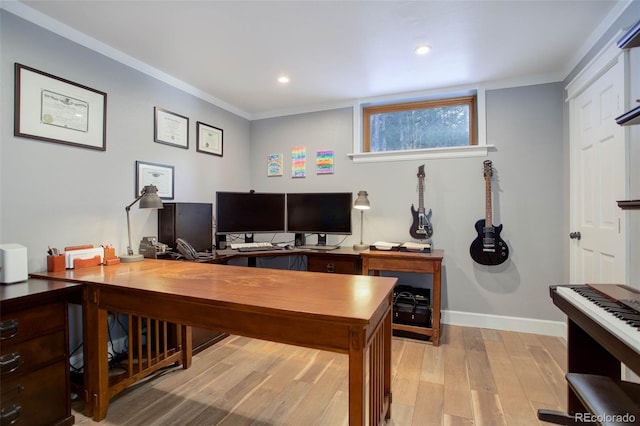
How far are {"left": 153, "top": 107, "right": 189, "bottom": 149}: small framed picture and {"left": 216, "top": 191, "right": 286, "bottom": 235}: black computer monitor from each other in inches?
24.2

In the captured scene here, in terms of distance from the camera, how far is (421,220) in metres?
3.18

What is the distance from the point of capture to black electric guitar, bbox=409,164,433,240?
3.17 m

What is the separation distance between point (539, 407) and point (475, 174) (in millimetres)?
2003

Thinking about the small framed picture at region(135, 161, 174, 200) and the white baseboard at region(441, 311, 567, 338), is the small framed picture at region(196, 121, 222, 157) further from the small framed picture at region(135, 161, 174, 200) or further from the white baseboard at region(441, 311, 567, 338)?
the white baseboard at region(441, 311, 567, 338)

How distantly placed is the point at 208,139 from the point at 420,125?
7.51 ft

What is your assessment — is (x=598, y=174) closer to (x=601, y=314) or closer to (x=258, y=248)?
(x=601, y=314)

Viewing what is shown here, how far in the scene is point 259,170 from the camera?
400 centimetres

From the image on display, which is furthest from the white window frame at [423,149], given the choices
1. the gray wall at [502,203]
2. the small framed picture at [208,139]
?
the small framed picture at [208,139]

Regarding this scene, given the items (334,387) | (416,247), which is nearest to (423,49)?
(416,247)

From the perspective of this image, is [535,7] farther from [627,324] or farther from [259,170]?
[259,170]

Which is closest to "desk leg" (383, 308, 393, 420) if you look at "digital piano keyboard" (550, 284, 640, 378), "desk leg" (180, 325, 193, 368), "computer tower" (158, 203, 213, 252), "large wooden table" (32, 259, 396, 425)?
"large wooden table" (32, 259, 396, 425)

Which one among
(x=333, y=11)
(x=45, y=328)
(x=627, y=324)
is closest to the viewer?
(x=627, y=324)

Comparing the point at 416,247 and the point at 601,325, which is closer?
the point at 601,325

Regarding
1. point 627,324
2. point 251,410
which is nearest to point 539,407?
point 627,324
